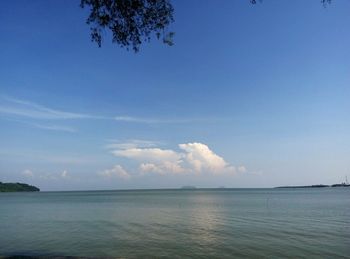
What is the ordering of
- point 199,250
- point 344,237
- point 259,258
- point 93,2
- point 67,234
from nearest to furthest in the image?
point 93,2 < point 259,258 < point 199,250 < point 344,237 < point 67,234

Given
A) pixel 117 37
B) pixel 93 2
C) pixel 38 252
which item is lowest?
pixel 38 252

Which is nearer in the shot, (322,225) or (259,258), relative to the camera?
(259,258)

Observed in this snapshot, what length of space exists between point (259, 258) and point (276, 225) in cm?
2285

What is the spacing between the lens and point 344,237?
121 feet

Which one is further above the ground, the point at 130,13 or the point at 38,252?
the point at 130,13

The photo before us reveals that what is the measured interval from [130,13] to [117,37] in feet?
4.60

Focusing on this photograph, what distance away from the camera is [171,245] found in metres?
33.4

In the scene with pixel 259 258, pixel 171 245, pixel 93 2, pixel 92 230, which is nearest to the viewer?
pixel 93 2

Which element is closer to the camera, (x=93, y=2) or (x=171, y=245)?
(x=93, y=2)

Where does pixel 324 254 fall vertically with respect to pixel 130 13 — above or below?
below

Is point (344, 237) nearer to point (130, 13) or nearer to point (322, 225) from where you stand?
point (322, 225)

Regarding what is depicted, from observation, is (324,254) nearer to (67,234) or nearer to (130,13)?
(130,13)

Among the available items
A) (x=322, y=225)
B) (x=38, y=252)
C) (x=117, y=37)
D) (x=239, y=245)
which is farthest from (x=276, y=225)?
(x=117, y=37)

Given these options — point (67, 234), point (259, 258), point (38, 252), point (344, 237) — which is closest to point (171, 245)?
point (259, 258)
